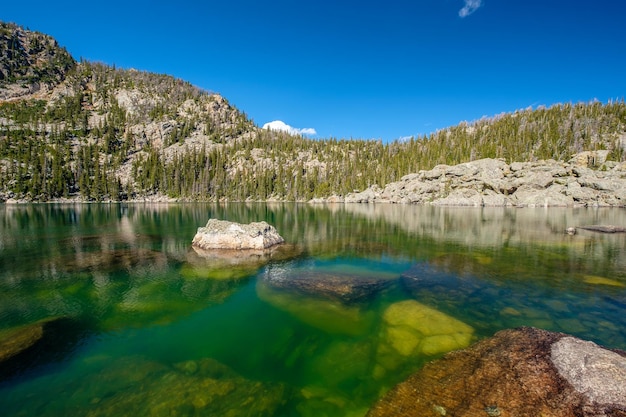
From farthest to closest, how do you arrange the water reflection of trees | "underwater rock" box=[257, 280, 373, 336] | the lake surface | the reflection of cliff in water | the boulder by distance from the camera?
the boulder < the reflection of cliff in water < the water reflection of trees < "underwater rock" box=[257, 280, 373, 336] < the lake surface

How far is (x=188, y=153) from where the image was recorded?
178 metres

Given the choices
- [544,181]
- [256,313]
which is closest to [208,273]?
[256,313]

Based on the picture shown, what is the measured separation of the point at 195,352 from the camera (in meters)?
12.1

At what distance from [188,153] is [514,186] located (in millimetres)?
171063

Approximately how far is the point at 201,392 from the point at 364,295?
1117cm

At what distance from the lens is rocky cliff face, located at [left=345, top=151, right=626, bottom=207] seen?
10512cm

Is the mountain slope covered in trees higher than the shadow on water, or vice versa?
the mountain slope covered in trees

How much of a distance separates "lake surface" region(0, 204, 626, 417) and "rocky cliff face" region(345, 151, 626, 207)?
324ft

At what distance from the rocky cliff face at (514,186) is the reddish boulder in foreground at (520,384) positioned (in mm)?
121649

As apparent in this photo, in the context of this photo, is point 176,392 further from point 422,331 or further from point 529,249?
point 529,249

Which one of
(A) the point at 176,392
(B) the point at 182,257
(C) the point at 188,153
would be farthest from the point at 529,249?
(C) the point at 188,153

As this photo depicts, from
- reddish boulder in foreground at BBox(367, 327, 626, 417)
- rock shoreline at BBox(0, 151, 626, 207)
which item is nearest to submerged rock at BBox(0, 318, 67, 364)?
reddish boulder in foreground at BBox(367, 327, 626, 417)

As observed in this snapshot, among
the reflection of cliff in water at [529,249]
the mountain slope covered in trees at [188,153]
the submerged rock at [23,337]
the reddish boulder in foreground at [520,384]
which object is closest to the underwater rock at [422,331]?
the reddish boulder in foreground at [520,384]

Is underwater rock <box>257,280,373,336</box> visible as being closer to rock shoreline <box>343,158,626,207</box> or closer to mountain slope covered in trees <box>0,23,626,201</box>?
rock shoreline <box>343,158,626,207</box>
